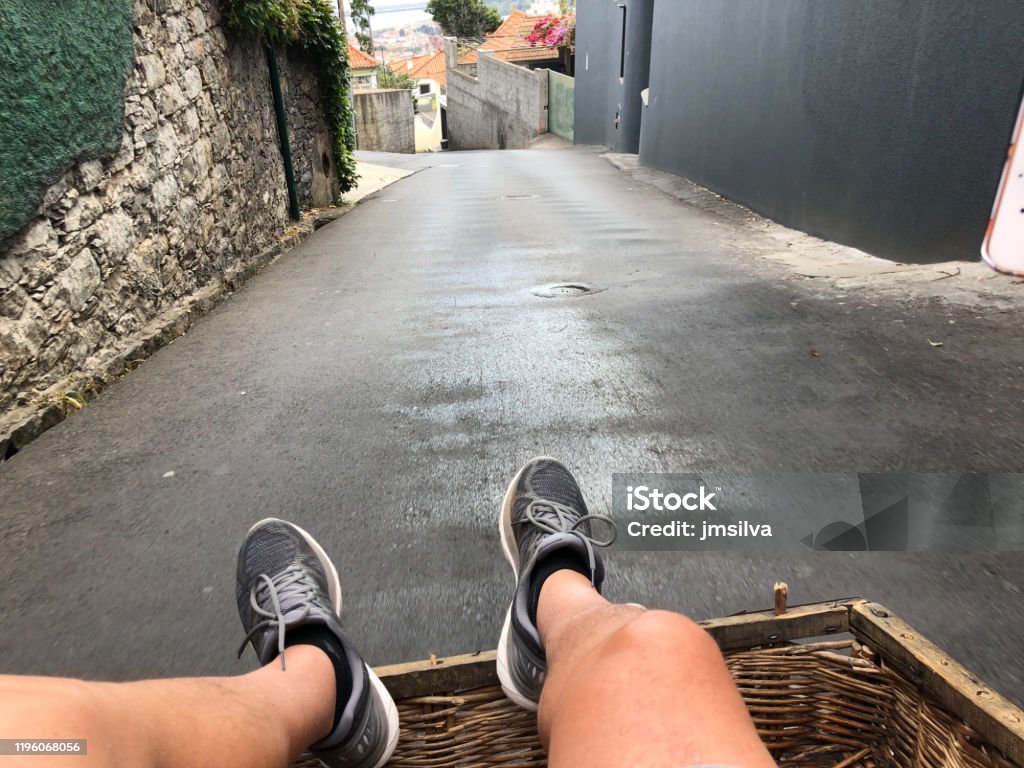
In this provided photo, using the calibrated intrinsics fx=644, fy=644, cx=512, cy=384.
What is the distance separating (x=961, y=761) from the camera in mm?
1106

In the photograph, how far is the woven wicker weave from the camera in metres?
1.33

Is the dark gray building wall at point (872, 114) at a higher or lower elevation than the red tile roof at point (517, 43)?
lower

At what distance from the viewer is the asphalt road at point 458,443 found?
5.85 ft

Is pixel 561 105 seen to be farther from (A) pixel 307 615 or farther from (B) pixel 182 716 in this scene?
(B) pixel 182 716

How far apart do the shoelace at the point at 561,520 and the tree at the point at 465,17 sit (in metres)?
45.5

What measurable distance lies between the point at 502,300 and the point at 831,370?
2332mm

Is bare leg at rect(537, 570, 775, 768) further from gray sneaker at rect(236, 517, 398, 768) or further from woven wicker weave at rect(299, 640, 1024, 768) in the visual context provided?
gray sneaker at rect(236, 517, 398, 768)

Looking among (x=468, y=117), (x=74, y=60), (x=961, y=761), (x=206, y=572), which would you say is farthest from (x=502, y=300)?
(x=468, y=117)

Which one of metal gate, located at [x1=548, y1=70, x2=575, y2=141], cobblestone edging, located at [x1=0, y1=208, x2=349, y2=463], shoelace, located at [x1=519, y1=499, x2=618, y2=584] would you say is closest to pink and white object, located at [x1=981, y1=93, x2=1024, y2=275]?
shoelace, located at [x1=519, y1=499, x2=618, y2=584]

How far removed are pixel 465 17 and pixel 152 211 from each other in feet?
142

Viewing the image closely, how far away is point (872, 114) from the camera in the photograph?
5.12 metres

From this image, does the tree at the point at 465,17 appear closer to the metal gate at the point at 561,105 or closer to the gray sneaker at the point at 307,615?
the metal gate at the point at 561,105

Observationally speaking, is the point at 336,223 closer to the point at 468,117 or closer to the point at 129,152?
the point at 129,152

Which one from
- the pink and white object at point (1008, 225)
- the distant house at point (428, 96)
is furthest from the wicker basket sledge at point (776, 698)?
the distant house at point (428, 96)
